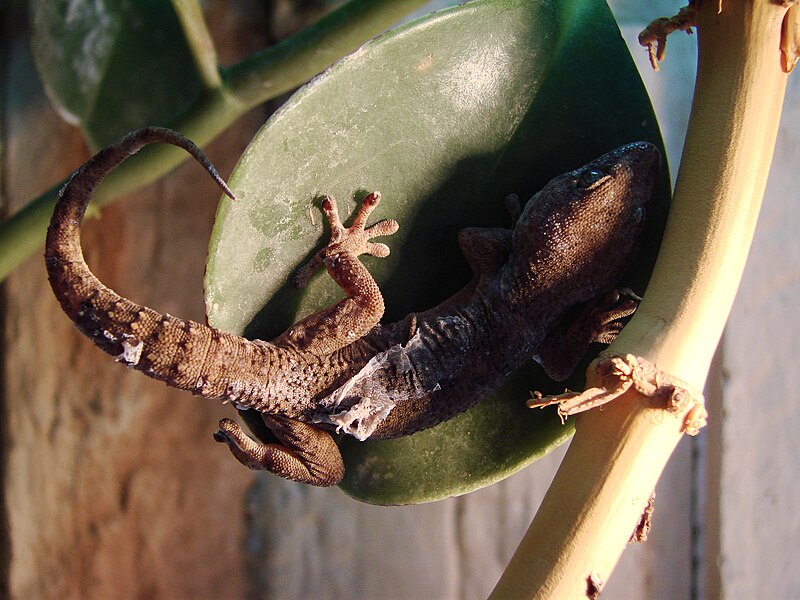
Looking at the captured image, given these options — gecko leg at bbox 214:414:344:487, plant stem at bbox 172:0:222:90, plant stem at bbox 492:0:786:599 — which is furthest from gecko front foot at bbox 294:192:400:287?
plant stem at bbox 172:0:222:90

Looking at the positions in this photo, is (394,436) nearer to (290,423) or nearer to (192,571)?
(290,423)

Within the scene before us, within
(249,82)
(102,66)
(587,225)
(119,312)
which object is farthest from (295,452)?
(102,66)

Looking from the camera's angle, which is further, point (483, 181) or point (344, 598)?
point (344, 598)

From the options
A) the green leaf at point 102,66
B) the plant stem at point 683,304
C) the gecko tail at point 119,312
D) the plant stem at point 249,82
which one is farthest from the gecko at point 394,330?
the green leaf at point 102,66

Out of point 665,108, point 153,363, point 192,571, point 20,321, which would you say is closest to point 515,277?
point 153,363

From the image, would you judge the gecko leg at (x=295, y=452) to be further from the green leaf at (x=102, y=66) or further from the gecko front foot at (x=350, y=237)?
the green leaf at (x=102, y=66)
